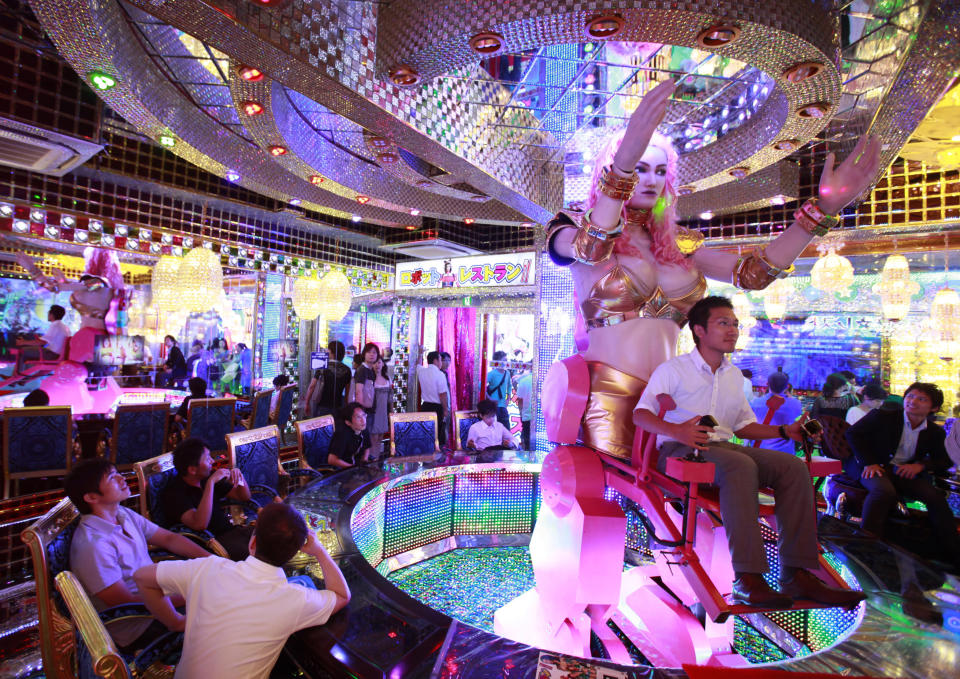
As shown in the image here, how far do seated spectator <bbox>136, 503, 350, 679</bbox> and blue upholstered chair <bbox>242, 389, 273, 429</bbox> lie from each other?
4.81 meters

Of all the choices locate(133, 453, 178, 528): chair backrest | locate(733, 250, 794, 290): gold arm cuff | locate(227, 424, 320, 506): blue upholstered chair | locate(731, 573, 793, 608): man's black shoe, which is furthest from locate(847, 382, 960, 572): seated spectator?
locate(133, 453, 178, 528): chair backrest

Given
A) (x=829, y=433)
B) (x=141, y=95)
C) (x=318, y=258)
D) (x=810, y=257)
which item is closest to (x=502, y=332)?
(x=318, y=258)

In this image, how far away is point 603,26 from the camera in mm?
2371

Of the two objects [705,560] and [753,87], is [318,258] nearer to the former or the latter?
[753,87]

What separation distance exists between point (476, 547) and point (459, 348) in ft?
19.3

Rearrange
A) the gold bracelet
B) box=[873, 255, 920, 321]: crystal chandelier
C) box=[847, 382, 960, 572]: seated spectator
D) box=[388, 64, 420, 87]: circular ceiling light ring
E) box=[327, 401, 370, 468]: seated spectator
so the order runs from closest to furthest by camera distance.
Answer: the gold bracelet < box=[388, 64, 420, 87]: circular ceiling light ring < box=[847, 382, 960, 572]: seated spectator < box=[327, 401, 370, 468]: seated spectator < box=[873, 255, 920, 321]: crystal chandelier

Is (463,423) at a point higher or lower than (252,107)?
lower

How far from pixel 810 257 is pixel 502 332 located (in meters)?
5.14

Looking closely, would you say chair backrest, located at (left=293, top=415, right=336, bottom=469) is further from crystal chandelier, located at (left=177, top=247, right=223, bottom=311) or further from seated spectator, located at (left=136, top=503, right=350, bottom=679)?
seated spectator, located at (left=136, top=503, right=350, bottom=679)

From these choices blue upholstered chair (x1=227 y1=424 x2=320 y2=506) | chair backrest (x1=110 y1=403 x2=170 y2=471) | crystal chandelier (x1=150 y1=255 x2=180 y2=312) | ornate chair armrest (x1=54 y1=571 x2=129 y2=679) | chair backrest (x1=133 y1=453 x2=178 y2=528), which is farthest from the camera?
crystal chandelier (x1=150 y1=255 x2=180 y2=312)

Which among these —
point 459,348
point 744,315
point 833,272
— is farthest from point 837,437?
point 459,348

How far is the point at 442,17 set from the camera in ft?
8.45

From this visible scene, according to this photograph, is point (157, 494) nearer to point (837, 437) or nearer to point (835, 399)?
point (837, 437)

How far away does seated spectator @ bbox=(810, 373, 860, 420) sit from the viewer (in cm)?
590
